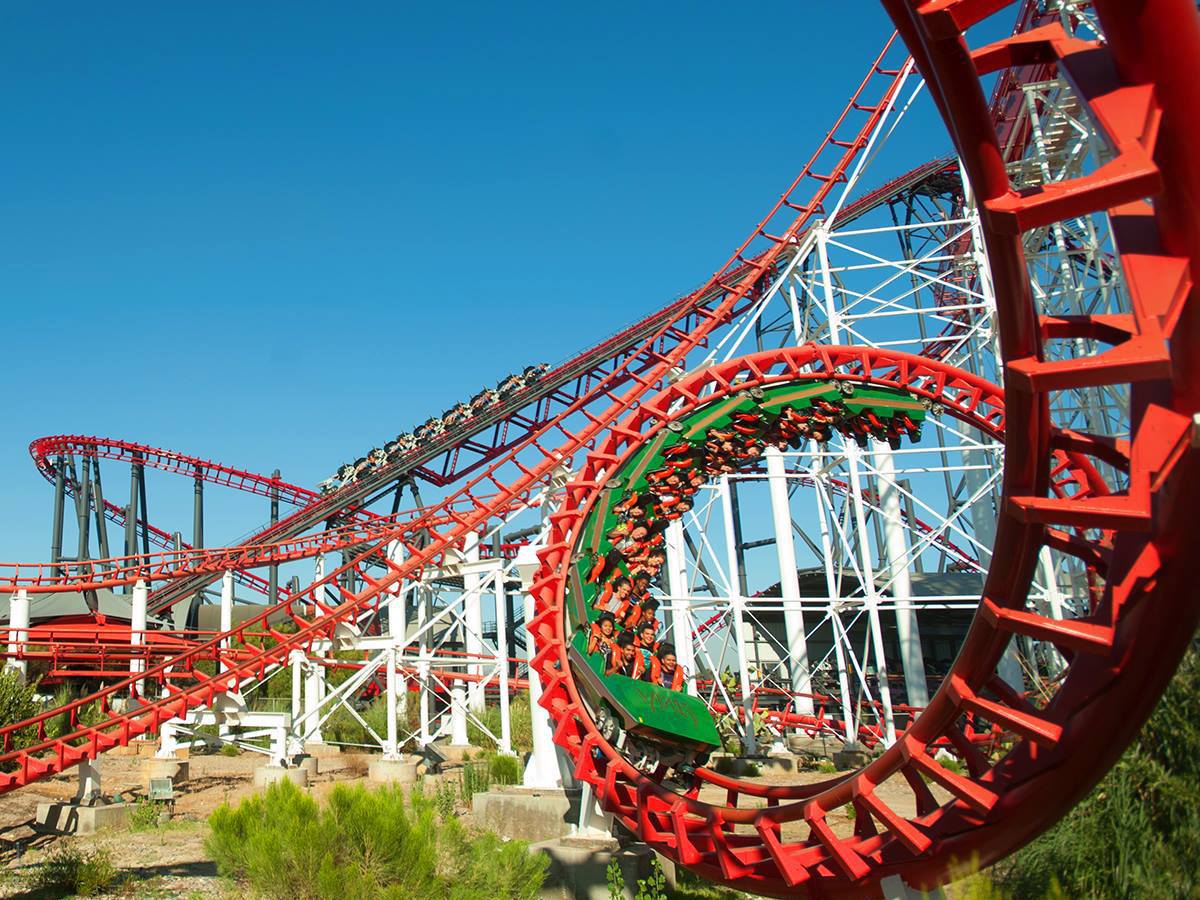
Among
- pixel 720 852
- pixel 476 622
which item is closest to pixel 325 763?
pixel 476 622

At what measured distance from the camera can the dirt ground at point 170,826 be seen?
298 inches

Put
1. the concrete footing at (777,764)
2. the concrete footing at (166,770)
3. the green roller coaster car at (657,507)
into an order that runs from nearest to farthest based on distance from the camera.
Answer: the green roller coaster car at (657,507) → the concrete footing at (166,770) → the concrete footing at (777,764)

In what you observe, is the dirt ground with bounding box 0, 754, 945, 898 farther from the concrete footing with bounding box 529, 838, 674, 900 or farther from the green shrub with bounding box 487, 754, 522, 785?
the concrete footing with bounding box 529, 838, 674, 900

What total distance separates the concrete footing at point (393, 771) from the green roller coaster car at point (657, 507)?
6474 mm

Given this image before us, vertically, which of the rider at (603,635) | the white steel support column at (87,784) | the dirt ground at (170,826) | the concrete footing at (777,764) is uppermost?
the rider at (603,635)

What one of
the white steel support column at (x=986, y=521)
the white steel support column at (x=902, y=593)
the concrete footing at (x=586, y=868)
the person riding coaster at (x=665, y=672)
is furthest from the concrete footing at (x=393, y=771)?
the white steel support column at (x=986, y=521)

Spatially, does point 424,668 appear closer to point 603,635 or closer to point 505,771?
point 505,771

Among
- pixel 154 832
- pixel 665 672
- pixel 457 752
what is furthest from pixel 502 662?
pixel 665 672

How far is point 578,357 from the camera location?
81.5ft

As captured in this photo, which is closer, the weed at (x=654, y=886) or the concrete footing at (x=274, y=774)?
the weed at (x=654, y=886)

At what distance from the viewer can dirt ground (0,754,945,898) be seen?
24.8 feet

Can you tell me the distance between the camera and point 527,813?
8250 mm

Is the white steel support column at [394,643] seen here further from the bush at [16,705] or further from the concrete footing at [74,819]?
the bush at [16,705]

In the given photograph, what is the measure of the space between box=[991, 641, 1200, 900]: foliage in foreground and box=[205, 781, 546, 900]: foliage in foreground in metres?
2.94
